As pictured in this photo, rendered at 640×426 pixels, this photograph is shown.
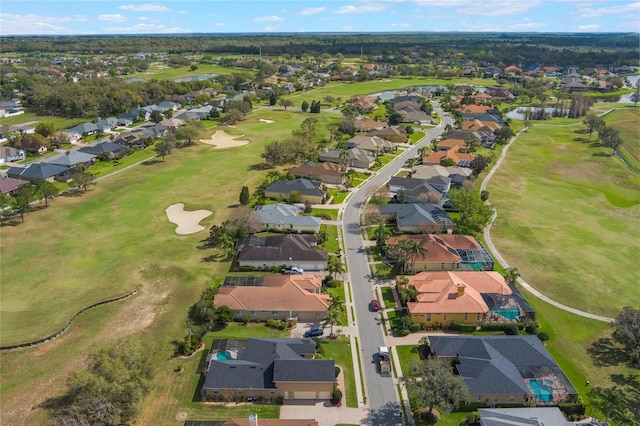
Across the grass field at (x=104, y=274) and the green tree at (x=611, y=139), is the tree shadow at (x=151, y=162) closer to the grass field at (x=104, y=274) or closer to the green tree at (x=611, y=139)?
the grass field at (x=104, y=274)

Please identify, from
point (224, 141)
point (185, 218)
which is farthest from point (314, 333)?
point (224, 141)

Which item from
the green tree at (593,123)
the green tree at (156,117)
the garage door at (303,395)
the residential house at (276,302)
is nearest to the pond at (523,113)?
the green tree at (593,123)

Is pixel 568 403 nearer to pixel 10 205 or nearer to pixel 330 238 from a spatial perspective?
pixel 330 238

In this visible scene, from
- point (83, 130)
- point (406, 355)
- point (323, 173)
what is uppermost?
point (83, 130)

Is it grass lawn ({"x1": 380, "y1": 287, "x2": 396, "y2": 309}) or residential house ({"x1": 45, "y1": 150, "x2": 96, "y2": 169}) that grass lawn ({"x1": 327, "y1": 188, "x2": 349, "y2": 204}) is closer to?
grass lawn ({"x1": 380, "y1": 287, "x2": 396, "y2": 309})

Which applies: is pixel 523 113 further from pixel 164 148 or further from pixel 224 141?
pixel 164 148

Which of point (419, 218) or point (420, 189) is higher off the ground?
point (420, 189)
